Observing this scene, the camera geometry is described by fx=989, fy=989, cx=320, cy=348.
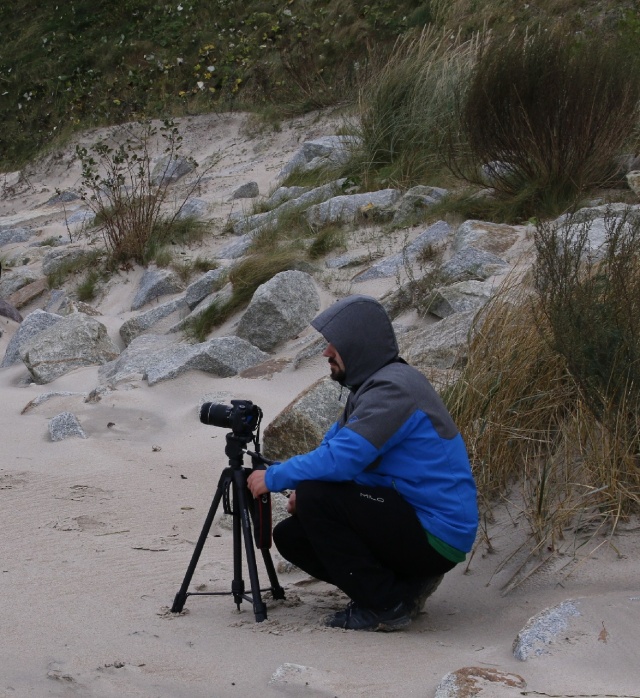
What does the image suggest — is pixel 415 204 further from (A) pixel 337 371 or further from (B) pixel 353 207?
(A) pixel 337 371

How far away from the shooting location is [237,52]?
14914 mm

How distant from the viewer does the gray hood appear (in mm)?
3162

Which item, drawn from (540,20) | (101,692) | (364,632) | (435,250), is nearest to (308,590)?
(364,632)

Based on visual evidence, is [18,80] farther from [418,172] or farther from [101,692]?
[101,692]

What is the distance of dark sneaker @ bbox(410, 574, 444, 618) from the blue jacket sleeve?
49 centimetres

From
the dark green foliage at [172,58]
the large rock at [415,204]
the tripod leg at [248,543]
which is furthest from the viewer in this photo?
the dark green foliage at [172,58]

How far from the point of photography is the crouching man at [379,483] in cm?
308

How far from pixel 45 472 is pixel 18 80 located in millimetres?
14175

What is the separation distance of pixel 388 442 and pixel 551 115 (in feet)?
16.1

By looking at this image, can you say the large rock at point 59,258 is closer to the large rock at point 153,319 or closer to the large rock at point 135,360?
the large rock at point 153,319

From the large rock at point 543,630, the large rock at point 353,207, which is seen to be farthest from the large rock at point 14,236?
the large rock at point 543,630

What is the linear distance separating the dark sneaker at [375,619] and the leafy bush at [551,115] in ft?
15.1

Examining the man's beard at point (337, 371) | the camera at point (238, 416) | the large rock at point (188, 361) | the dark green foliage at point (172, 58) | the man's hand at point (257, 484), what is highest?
the dark green foliage at point (172, 58)

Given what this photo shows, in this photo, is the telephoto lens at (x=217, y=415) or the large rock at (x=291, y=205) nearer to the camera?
the telephoto lens at (x=217, y=415)
